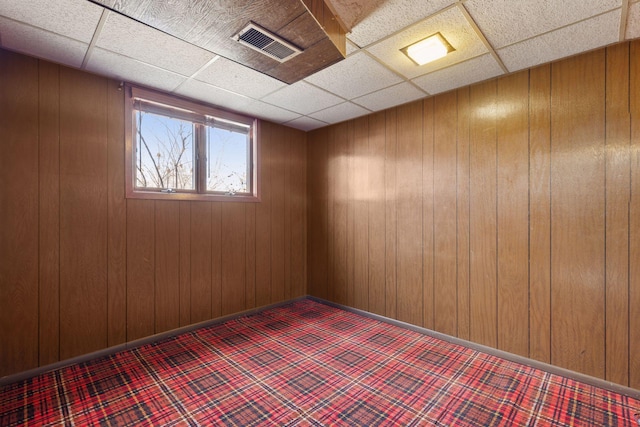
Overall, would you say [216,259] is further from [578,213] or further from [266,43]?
[578,213]

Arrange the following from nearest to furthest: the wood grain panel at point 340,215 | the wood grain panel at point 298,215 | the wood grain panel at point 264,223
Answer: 1. the wood grain panel at point 264,223
2. the wood grain panel at point 340,215
3. the wood grain panel at point 298,215

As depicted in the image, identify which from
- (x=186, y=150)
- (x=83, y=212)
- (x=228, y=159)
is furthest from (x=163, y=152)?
(x=83, y=212)

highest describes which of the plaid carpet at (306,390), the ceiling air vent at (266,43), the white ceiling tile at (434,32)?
the white ceiling tile at (434,32)

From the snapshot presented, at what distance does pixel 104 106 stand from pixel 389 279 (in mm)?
3572

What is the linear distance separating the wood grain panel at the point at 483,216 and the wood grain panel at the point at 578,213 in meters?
0.46

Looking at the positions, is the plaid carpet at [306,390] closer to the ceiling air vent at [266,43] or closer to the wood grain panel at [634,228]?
the wood grain panel at [634,228]

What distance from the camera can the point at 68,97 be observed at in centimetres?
264

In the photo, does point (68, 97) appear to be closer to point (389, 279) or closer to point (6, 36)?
point (6, 36)

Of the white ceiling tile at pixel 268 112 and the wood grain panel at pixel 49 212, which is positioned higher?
the white ceiling tile at pixel 268 112

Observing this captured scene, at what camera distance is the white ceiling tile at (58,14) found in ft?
6.02

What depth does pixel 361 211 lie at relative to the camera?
4.02 m

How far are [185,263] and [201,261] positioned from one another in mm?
187

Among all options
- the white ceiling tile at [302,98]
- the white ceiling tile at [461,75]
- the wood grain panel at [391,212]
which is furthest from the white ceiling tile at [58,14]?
the wood grain panel at [391,212]

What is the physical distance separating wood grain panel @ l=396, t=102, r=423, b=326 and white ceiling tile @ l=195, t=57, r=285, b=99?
155 cm
